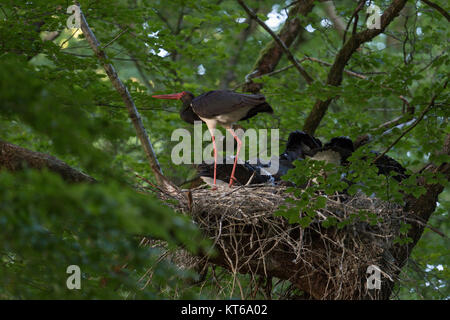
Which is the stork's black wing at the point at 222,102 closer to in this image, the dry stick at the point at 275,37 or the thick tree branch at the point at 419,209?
the dry stick at the point at 275,37

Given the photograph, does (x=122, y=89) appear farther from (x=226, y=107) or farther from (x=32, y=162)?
(x=32, y=162)

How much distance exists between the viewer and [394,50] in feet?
35.9

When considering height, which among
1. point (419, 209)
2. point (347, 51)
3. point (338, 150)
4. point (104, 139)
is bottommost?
point (419, 209)

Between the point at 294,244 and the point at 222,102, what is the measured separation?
176 centimetres

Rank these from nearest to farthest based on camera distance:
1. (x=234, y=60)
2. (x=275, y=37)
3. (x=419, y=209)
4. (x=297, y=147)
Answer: (x=419, y=209) < (x=297, y=147) < (x=275, y=37) < (x=234, y=60)

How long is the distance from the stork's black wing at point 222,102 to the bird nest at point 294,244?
3.89ft

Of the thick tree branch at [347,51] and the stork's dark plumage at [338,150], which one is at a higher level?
the thick tree branch at [347,51]

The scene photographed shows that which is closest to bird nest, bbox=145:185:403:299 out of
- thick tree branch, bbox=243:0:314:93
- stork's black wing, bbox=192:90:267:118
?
stork's black wing, bbox=192:90:267:118

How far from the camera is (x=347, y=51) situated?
17.5 feet

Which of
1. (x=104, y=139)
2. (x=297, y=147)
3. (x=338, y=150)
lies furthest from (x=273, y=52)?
(x=104, y=139)

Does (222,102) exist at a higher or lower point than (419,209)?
higher

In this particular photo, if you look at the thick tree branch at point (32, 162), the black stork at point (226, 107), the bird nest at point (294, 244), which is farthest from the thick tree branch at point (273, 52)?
the thick tree branch at point (32, 162)

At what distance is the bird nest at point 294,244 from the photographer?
12.3 feet
